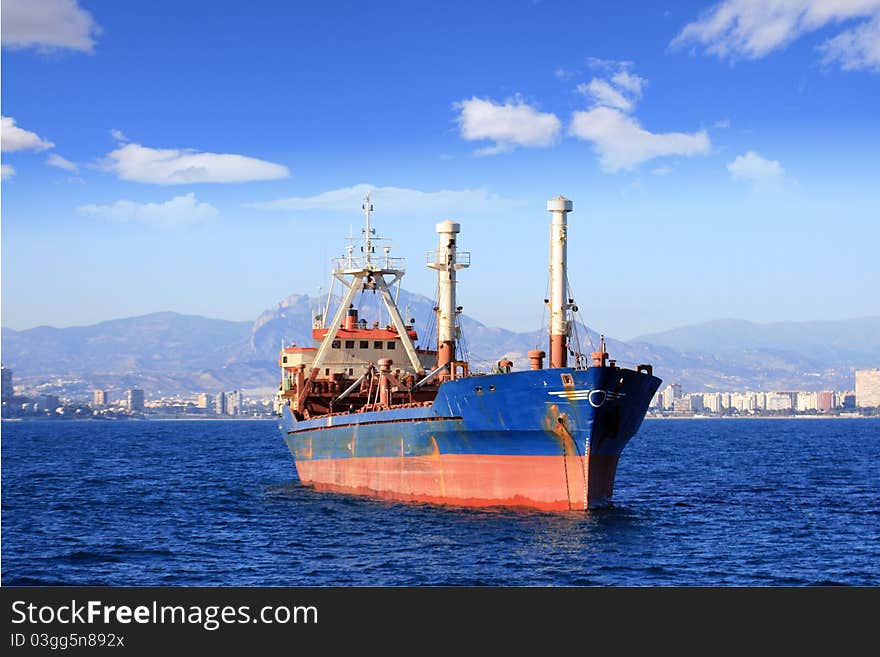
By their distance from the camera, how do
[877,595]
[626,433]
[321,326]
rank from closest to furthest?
[877,595], [626,433], [321,326]

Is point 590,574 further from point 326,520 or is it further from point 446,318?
point 446,318

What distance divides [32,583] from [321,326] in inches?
1351

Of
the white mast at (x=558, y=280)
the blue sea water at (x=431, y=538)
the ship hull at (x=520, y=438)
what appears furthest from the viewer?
the white mast at (x=558, y=280)

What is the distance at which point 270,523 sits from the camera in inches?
1603

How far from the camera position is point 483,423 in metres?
39.7

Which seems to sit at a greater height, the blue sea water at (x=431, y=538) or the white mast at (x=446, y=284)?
the white mast at (x=446, y=284)

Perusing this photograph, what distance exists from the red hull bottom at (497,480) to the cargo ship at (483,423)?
0.14 feet

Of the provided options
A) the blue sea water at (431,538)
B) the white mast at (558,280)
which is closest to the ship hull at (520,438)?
the blue sea water at (431,538)

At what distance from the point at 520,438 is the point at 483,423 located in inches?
61.2

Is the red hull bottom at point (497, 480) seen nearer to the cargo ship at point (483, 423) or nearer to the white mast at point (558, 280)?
the cargo ship at point (483, 423)

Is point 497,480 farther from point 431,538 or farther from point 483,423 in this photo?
point 431,538

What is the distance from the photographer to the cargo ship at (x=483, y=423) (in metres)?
37.7

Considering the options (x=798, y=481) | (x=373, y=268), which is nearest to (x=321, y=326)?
(x=373, y=268)

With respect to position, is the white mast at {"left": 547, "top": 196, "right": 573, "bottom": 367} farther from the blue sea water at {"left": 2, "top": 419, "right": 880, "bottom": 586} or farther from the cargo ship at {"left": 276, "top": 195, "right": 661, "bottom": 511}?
the blue sea water at {"left": 2, "top": 419, "right": 880, "bottom": 586}
